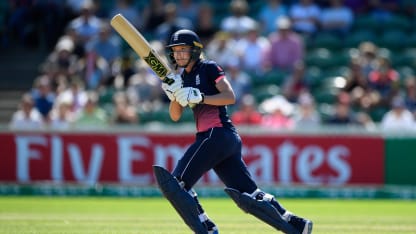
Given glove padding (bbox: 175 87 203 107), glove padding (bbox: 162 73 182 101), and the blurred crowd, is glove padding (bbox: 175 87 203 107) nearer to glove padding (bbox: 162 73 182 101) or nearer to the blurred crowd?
glove padding (bbox: 162 73 182 101)

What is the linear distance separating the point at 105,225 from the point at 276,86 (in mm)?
7319

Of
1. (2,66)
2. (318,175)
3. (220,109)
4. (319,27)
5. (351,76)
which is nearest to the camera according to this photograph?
(220,109)

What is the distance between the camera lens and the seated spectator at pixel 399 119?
13797 mm

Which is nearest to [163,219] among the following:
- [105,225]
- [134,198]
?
[105,225]

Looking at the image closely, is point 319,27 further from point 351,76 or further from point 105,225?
point 105,225

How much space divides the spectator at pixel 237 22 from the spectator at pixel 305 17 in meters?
0.79

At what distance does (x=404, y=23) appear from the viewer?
16.8 meters

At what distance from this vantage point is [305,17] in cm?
1623

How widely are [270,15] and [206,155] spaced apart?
32.5ft

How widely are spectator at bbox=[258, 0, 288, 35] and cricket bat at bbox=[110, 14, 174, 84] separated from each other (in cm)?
930

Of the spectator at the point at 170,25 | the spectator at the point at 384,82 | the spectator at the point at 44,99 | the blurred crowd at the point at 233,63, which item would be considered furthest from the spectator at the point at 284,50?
the spectator at the point at 44,99

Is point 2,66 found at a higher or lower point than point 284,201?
higher

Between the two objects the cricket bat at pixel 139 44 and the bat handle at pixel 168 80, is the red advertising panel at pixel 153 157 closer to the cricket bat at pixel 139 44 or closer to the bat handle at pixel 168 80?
the cricket bat at pixel 139 44

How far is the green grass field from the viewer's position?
8211 mm
